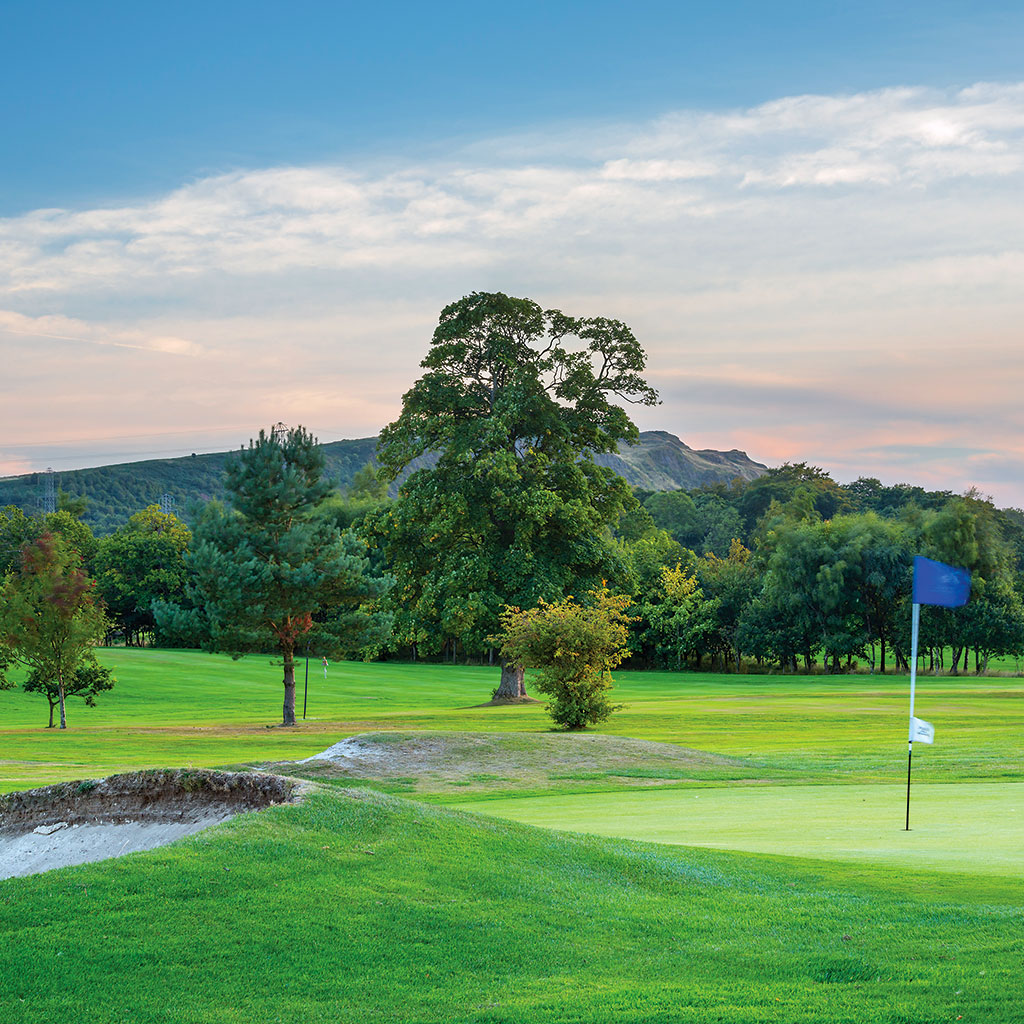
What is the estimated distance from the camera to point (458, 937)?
786cm

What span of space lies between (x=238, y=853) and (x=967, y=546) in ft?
233

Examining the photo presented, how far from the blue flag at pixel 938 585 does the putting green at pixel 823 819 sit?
300 centimetres

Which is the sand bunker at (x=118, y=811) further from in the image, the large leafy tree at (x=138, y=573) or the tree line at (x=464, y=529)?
the large leafy tree at (x=138, y=573)

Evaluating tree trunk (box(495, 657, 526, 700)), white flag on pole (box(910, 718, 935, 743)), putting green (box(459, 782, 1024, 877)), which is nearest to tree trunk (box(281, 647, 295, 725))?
tree trunk (box(495, 657, 526, 700))

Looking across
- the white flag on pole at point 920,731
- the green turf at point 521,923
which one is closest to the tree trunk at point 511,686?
the green turf at point 521,923

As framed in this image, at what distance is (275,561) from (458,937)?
31.9 metres

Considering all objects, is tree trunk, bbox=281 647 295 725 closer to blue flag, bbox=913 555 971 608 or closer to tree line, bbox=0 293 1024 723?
tree line, bbox=0 293 1024 723

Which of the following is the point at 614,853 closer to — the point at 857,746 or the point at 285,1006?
the point at 285,1006

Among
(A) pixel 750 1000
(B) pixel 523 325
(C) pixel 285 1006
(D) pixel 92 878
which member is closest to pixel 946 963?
(A) pixel 750 1000

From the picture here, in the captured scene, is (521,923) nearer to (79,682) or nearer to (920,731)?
(920,731)

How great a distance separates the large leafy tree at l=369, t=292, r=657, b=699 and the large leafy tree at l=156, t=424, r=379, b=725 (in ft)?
19.6

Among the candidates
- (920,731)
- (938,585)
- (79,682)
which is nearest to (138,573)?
Result: (79,682)

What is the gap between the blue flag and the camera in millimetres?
14766

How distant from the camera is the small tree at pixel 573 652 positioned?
1267 inches
